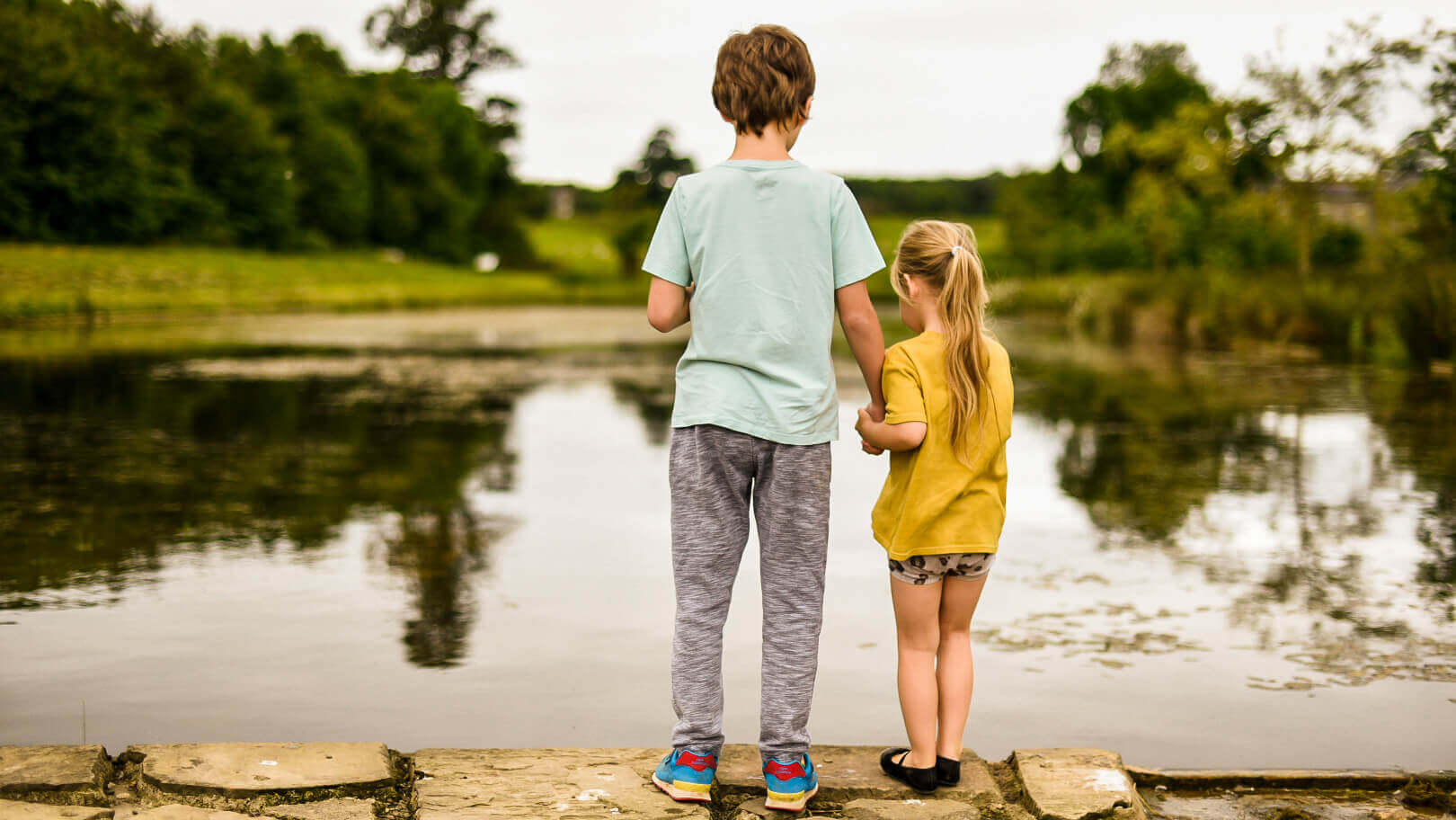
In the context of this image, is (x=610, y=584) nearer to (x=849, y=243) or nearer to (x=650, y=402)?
(x=849, y=243)

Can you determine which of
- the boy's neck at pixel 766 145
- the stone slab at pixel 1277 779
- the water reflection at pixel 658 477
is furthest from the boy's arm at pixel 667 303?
the water reflection at pixel 658 477

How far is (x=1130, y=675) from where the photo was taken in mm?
4160

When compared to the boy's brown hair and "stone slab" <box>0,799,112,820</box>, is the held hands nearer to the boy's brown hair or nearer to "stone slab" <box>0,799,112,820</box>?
the boy's brown hair

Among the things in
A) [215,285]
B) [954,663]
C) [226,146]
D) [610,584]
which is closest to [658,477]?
[610,584]

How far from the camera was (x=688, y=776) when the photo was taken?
2.96 m

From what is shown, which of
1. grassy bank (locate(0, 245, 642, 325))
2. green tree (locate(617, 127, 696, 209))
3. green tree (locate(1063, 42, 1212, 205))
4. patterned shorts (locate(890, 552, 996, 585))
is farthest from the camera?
green tree (locate(617, 127, 696, 209))

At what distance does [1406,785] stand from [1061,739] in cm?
84

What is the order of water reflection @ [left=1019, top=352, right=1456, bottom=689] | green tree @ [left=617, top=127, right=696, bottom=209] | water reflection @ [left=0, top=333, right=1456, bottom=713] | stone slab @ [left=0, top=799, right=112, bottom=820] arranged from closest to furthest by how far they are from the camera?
stone slab @ [left=0, top=799, right=112, bottom=820] → water reflection @ [left=1019, top=352, right=1456, bottom=689] → water reflection @ [left=0, top=333, right=1456, bottom=713] → green tree @ [left=617, top=127, right=696, bottom=209]

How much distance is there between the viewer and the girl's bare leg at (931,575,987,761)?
310 centimetres

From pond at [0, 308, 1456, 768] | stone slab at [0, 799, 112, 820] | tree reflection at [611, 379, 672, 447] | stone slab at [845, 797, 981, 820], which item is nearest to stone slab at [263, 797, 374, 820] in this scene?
stone slab at [0, 799, 112, 820]

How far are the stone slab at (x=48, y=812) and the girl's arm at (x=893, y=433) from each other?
71.1 inches

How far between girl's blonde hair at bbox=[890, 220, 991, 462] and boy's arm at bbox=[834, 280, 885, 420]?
0.12 m

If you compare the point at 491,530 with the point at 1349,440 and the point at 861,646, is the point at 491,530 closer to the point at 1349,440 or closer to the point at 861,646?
the point at 861,646

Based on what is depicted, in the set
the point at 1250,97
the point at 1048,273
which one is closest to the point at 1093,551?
the point at 1250,97
